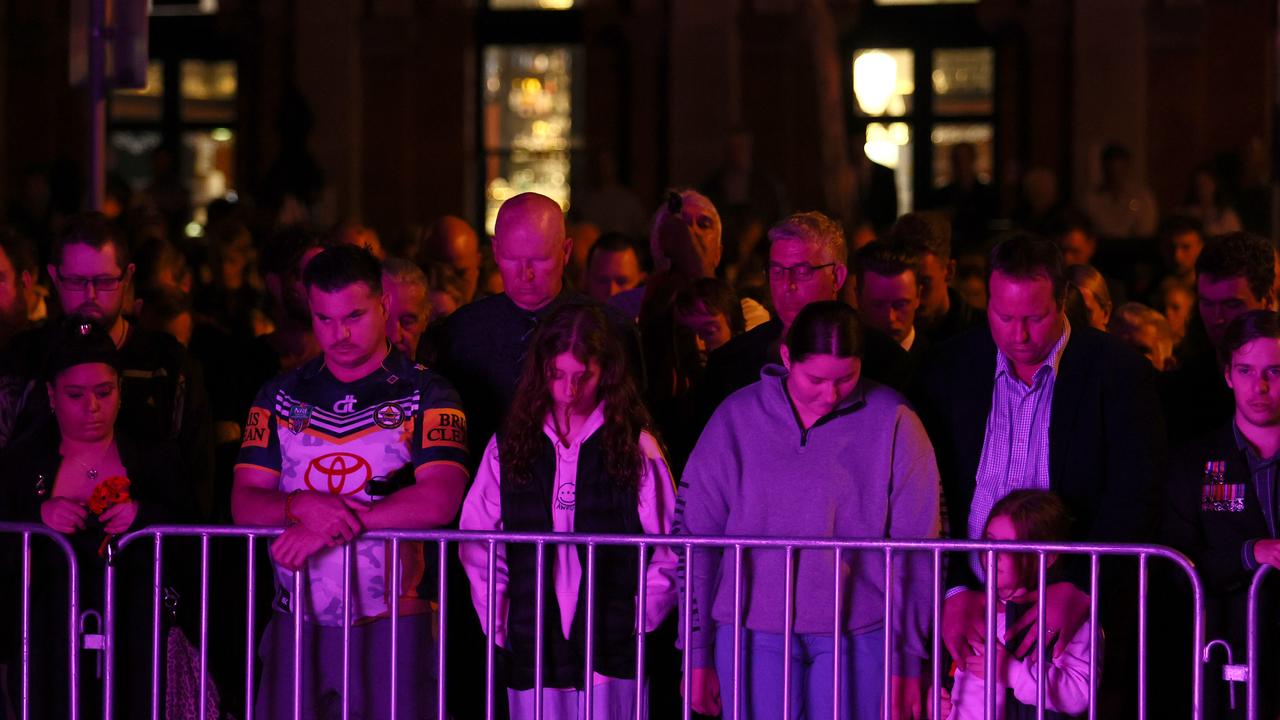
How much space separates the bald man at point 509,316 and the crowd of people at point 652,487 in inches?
0.4

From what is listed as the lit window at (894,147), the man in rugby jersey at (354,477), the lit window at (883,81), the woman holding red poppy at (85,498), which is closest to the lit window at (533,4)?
the lit window at (883,81)

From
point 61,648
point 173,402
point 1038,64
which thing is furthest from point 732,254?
point 1038,64

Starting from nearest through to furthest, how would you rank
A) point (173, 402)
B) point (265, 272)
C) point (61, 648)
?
point (61, 648) → point (173, 402) → point (265, 272)

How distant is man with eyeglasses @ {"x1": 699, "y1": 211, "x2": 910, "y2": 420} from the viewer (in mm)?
6496

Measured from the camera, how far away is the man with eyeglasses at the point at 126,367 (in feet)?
21.5

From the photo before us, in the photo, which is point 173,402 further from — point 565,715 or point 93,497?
point 565,715

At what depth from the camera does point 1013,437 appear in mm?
5961

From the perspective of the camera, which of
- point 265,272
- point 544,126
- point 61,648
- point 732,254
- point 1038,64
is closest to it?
point 61,648

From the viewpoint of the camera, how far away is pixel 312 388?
6.01m

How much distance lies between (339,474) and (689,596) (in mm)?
1181

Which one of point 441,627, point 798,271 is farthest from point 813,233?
point 441,627

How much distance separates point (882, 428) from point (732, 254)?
15.1 ft

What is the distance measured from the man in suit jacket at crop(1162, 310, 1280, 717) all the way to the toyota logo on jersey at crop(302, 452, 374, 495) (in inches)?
99.4

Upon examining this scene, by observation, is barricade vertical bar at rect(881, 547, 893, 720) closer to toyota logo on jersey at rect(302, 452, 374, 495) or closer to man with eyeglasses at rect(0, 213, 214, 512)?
toyota logo on jersey at rect(302, 452, 374, 495)
